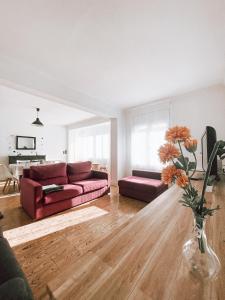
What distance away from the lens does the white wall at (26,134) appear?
5445 mm

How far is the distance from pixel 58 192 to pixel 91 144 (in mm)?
4363

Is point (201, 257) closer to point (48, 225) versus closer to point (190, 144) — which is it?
point (190, 144)

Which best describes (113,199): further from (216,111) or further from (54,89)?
(216,111)

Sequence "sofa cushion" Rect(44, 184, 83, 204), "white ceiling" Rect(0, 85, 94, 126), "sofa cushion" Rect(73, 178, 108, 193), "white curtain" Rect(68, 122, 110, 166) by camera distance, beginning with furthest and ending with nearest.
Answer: "white curtain" Rect(68, 122, 110, 166)
"white ceiling" Rect(0, 85, 94, 126)
"sofa cushion" Rect(73, 178, 108, 193)
"sofa cushion" Rect(44, 184, 83, 204)

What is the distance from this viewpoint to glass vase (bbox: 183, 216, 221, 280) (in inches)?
20.0

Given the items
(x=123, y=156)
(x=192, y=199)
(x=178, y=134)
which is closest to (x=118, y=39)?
(x=178, y=134)

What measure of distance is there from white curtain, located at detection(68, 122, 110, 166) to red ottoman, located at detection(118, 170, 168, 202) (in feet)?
9.24

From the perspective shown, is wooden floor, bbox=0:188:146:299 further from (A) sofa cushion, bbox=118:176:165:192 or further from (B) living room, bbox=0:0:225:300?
(A) sofa cushion, bbox=118:176:165:192

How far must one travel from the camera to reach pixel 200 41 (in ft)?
6.17

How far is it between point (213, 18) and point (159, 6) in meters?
0.65

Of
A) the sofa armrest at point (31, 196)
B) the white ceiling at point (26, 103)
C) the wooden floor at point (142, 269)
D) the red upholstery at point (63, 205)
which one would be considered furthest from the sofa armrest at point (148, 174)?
the white ceiling at point (26, 103)

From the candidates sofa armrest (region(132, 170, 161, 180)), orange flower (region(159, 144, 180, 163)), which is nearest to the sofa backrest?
sofa armrest (region(132, 170, 161, 180))

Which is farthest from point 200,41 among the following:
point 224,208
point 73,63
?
point 224,208

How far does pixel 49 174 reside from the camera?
3072 millimetres
